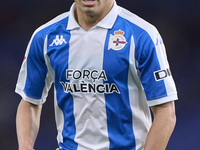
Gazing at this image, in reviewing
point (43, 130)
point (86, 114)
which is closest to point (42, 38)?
point (86, 114)

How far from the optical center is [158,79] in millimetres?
1884

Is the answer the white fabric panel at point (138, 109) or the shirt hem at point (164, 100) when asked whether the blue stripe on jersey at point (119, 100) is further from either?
the shirt hem at point (164, 100)

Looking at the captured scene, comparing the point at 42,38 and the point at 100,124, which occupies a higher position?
the point at 42,38

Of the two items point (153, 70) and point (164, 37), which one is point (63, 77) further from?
point (164, 37)

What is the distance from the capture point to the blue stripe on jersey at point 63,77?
2.02 metres

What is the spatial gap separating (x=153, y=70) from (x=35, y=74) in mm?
522

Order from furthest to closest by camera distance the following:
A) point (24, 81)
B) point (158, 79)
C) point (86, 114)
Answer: point (24, 81), point (86, 114), point (158, 79)

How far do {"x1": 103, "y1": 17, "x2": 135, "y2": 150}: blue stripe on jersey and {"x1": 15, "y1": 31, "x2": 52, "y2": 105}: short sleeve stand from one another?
29cm

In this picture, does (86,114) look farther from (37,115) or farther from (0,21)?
(0,21)

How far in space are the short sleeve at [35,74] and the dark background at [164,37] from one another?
1538 millimetres

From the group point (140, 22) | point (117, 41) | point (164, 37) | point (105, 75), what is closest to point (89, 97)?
point (105, 75)

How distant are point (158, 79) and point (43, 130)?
194 centimetres

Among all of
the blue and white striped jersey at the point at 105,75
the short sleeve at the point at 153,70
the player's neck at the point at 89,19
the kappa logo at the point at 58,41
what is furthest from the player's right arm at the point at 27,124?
the short sleeve at the point at 153,70

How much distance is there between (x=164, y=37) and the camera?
12.4ft
